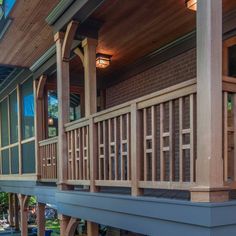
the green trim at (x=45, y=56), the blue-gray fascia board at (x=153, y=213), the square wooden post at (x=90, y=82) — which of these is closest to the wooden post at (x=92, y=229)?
the square wooden post at (x=90, y=82)

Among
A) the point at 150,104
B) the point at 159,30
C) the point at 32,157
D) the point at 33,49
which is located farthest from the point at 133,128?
the point at 32,157

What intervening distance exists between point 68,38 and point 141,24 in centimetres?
114

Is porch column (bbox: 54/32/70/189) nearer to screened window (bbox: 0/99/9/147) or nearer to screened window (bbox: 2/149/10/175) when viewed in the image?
screened window (bbox: 2/149/10/175)

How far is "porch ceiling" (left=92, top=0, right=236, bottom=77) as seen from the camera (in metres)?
4.62

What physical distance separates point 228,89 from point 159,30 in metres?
3.15

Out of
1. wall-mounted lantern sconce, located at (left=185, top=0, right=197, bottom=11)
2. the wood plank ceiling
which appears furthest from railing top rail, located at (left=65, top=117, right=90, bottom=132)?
wall-mounted lantern sconce, located at (left=185, top=0, right=197, bottom=11)

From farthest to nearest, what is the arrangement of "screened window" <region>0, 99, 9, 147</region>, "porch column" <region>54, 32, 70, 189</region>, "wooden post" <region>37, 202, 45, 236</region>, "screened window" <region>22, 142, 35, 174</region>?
"screened window" <region>0, 99, 9, 147</region> → "screened window" <region>22, 142, 35, 174</region> → "wooden post" <region>37, 202, 45, 236</region> → "porch column" <region>54, 32, 70, 189</region>

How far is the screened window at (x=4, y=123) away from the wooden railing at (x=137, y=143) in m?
7.01

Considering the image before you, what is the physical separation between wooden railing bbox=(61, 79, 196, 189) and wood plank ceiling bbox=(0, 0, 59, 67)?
1886mm

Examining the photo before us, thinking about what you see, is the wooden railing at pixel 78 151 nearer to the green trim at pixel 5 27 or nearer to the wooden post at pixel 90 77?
the wooden post at pixel 90 77

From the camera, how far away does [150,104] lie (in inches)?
122

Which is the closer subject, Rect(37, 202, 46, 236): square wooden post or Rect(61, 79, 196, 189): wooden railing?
Rect(61, 79, 196, 189): wooden railing

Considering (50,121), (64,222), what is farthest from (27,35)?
(64,222)

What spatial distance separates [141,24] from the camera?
5.21 metres
